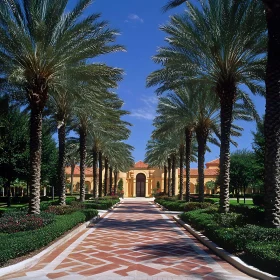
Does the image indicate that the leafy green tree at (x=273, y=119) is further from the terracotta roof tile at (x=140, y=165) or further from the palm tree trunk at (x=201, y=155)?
the terracotta roof tile at (x=140, y=165)

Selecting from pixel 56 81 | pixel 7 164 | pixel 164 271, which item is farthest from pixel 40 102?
pixel 7 164

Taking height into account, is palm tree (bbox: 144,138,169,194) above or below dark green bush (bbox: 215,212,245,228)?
above

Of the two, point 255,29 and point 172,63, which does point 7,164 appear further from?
point 255,29

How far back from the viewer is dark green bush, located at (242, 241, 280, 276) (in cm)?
700

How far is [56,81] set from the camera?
53.2 ft

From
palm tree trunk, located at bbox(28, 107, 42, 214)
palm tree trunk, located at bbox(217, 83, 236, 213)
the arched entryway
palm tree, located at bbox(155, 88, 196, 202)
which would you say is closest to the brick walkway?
palm tree trunk, located at bbox(28, 107, 42, 214)

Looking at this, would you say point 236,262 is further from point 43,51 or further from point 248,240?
point 43,51

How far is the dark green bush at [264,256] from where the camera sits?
7.00 meters

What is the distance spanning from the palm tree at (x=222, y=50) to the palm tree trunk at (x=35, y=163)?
630 cm

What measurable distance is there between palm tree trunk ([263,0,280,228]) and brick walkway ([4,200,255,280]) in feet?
8.09

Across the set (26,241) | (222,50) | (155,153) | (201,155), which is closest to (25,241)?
(26,241)

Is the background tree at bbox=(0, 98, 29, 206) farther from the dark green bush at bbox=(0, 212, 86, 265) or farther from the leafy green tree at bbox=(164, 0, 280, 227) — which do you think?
the leafy green tree at bbox=(164, 0, 280, 227)

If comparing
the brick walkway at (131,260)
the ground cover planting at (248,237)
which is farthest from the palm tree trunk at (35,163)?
the ground cover planting at (248,237)

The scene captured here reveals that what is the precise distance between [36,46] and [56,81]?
218cm
